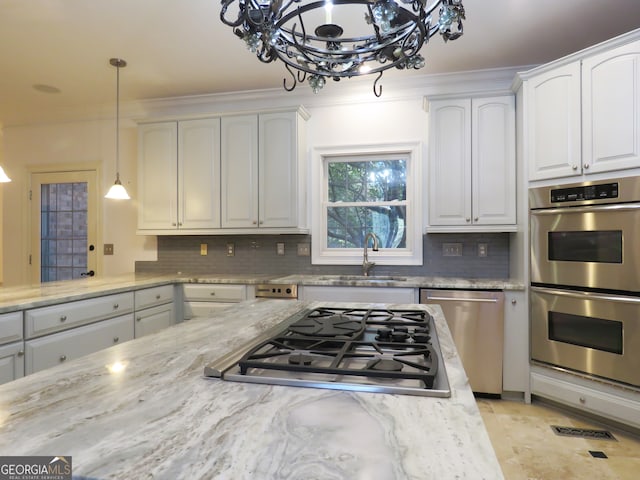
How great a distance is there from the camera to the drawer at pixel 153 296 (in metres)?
2.92

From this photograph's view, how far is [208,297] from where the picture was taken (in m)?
3.21

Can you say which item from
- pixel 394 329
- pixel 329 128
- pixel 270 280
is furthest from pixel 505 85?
pixel 394 329

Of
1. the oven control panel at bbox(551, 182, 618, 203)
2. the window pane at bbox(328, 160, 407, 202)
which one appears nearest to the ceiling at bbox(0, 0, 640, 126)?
the window pane at bbox(328, 160, 407, 202)

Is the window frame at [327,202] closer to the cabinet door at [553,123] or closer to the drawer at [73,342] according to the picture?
the cabinet door at [553,123]

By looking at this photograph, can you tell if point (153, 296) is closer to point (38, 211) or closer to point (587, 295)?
point (38, 211)

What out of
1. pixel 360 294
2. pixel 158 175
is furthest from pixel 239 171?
pixel 360 294

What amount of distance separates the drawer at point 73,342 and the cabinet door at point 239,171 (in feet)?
3.95

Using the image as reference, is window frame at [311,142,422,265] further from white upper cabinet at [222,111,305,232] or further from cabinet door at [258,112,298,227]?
cabinet door at [258,112,298,227]

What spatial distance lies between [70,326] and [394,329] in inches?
83.6

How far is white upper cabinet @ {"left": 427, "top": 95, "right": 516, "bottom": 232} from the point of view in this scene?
293 centimetres

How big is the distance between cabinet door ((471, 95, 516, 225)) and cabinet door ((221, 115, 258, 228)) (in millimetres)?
1854

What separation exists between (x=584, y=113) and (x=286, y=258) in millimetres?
2570

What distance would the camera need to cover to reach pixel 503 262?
3.21 metres

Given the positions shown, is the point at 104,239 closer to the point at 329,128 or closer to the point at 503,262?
the point at 329,128
